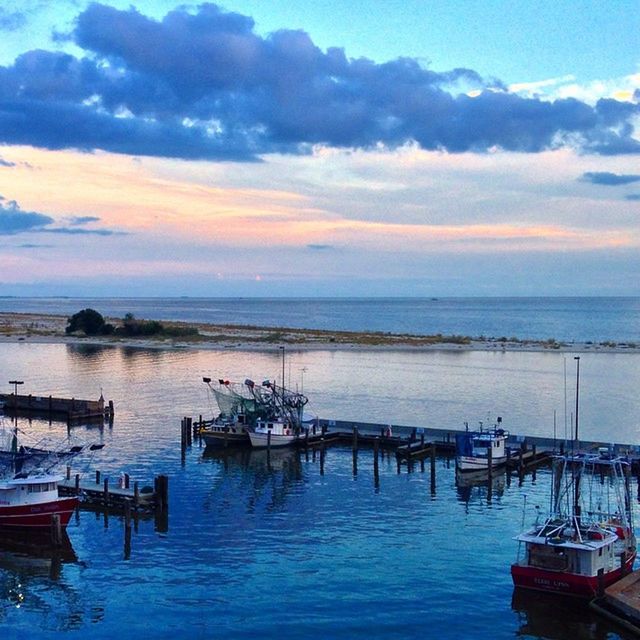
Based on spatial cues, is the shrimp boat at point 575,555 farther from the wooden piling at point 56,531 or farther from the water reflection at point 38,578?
the wooden piling at point 56,531

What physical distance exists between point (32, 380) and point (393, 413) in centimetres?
4760

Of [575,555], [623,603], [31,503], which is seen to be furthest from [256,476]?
[623,603]

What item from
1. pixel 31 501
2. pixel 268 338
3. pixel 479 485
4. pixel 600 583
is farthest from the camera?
pixel 268 338

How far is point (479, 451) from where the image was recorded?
182ft

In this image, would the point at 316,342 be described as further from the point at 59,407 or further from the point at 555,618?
the point at 555,618

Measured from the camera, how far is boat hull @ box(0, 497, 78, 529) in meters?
41.7

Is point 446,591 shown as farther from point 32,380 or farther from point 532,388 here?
point 32,380

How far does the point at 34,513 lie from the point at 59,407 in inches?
1476

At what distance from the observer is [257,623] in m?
31.4

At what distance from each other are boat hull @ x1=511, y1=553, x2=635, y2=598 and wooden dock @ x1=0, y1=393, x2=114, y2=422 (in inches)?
1885

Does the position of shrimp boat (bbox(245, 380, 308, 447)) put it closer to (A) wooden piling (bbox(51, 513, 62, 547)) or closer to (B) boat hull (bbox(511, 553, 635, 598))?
(A) wooden piling (bbox(51, 513, 62, 547))

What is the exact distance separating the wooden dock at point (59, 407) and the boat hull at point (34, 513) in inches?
1229

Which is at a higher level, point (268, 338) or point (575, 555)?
point (268, 338)

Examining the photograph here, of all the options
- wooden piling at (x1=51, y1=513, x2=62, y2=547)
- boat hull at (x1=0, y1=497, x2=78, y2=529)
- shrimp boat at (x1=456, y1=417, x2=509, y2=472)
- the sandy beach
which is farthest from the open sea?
the sandy beach
